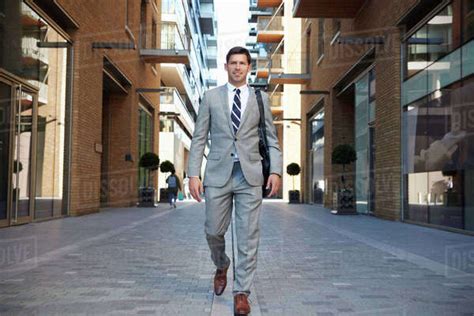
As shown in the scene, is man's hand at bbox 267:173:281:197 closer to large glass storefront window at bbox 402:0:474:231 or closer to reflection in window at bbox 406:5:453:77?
large glass storefront window at bbox 402:0:474:231

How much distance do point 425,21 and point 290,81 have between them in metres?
14.4

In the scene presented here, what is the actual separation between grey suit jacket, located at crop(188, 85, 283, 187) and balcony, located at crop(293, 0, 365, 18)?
13.3 m

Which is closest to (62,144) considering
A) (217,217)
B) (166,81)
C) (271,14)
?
(217,217)

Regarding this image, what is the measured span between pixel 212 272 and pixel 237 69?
251cm

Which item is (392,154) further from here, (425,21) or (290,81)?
(290,81)

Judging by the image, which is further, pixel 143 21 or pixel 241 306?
pixel 143 21

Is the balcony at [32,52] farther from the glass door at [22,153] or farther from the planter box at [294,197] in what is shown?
the planter box at [294,197]

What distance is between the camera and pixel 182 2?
35375 millimetres

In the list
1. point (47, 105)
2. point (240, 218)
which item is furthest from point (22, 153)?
point (240, 218)

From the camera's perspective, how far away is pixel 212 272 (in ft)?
18.5

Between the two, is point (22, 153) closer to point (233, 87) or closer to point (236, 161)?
point (233, 87)

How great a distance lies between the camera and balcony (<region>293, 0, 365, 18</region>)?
16653 millimetres

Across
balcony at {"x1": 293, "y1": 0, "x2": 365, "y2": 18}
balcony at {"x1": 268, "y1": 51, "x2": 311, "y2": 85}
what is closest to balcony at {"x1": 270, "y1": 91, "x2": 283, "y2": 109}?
balcony at {"x1": 268, "y1": 51, "x2": 311, "y2": 85}

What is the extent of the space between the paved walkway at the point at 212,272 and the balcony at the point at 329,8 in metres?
9.38
